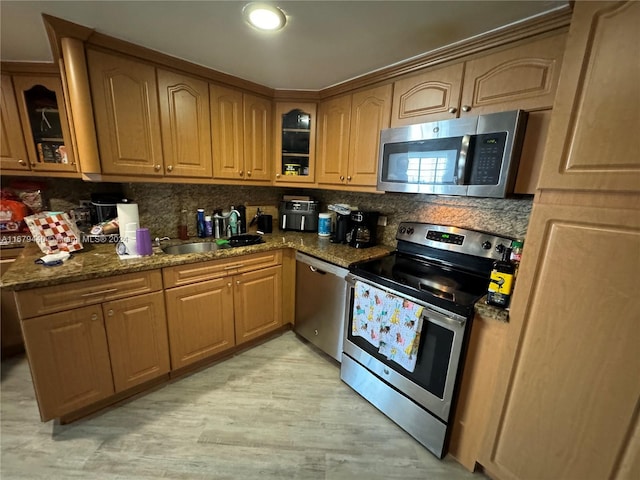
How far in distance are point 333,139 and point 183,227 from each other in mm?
1485

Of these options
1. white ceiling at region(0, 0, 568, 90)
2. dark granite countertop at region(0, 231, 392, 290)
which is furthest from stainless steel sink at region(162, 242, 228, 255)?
white ceiling at region(0, 0, 568, 90)

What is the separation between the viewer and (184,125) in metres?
1.90

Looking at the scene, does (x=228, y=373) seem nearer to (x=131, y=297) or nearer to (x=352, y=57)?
(x=131, y=297)

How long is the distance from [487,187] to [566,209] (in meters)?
0.40

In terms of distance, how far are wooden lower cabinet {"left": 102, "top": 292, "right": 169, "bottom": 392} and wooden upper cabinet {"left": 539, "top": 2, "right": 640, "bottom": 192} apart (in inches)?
84.7

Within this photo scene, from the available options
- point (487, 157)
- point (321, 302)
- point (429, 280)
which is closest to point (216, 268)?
point (321, 302)

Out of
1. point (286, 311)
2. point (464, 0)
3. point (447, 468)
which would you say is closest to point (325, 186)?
point (286, 311)

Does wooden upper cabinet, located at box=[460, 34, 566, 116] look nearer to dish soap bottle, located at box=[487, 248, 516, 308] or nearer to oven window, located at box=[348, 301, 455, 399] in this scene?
dish soap bottle, located at box=[487, 248, 516, 308]

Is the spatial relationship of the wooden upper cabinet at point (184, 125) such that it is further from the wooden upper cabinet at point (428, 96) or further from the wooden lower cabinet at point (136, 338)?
the wooden upper cabinet at point (428, 96)

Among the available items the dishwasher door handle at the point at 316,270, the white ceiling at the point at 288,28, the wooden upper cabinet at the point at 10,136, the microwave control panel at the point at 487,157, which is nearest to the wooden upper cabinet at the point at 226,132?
the white ceiling at the point at 288,28

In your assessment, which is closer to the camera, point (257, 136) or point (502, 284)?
point (502, 284)

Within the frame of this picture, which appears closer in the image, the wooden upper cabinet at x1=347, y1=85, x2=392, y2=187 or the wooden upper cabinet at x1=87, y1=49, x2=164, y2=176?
the wooden upper cabinet at x1=87, y1=49, x2=164, y2=176

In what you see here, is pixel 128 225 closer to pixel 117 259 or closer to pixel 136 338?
pixel 117 259

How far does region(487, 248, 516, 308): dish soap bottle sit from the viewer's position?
113 centimetres
